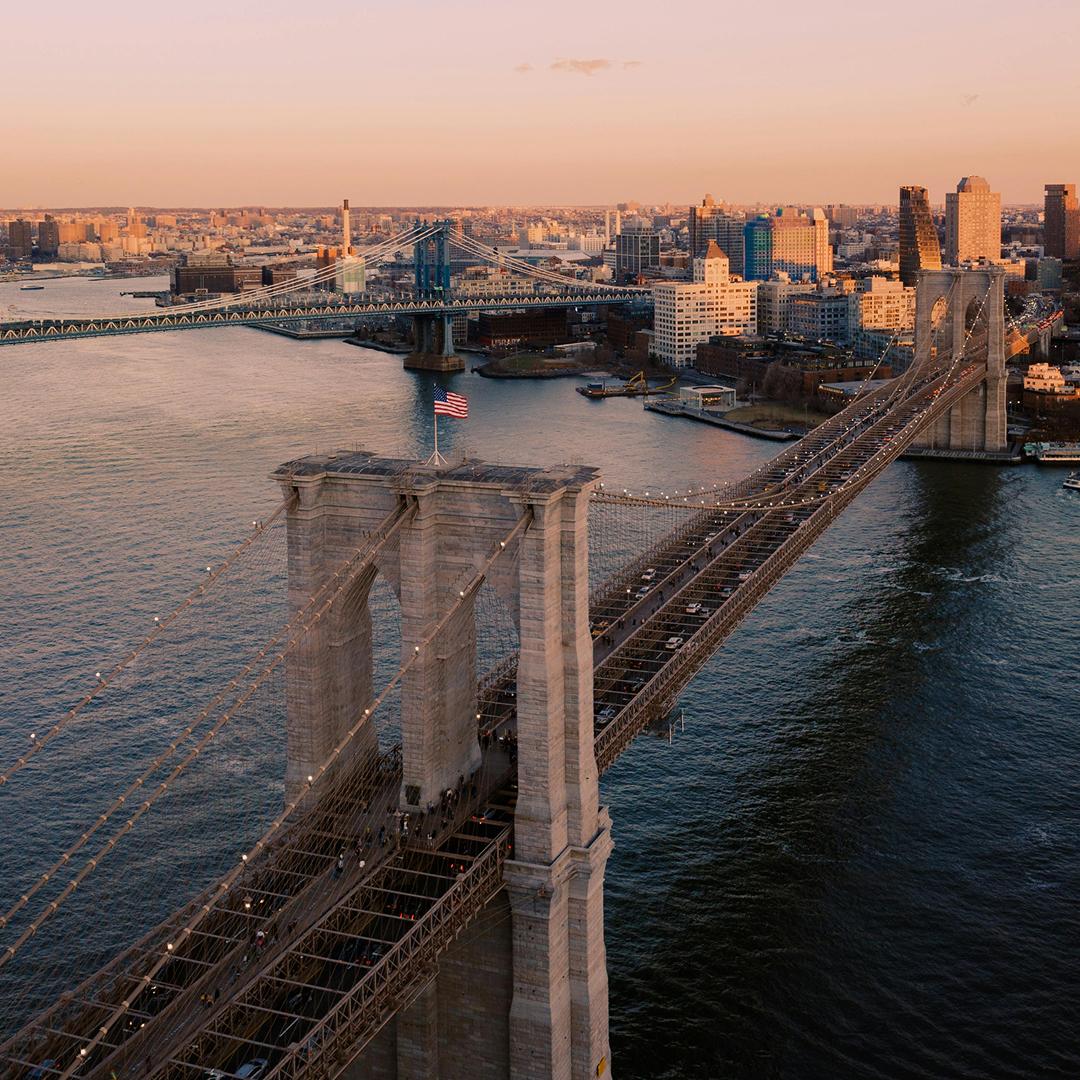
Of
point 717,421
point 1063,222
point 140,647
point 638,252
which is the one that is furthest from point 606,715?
point 1063,222

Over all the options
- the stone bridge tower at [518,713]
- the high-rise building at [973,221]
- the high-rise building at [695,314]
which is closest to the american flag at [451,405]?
the stone bridge tower at [518,713]

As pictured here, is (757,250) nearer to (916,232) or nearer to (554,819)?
(916,232)

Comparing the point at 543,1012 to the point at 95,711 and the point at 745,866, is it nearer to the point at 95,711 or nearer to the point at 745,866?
the point at 745,866

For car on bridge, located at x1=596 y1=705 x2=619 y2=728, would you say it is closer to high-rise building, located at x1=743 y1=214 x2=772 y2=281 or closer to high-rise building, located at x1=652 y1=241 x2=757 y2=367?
high-rise building, located at x1=652 y1=241 x2=757 y2=367

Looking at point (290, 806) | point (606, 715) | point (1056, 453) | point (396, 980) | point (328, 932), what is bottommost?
point (396, 980)

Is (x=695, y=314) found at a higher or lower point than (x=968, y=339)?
higher

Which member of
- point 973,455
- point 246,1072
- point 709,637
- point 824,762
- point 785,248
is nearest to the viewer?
point 246,1072

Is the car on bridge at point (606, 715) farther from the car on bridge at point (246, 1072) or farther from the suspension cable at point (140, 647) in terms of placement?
the car on bridge at point (246, 1072)
